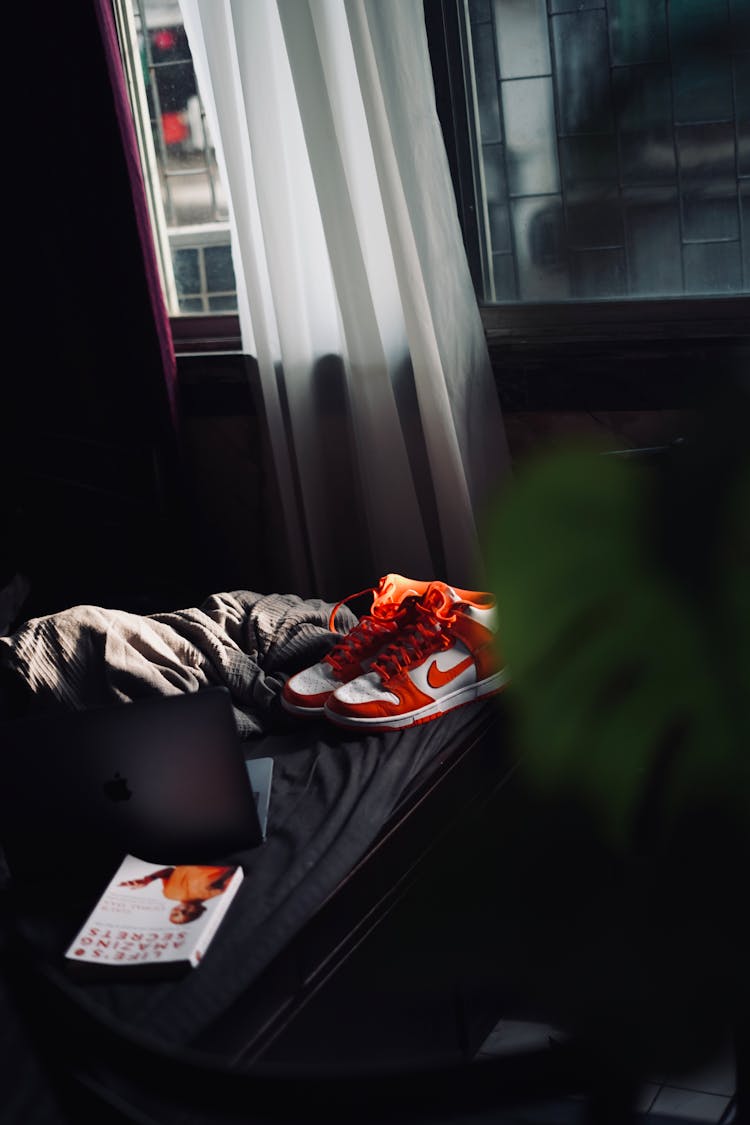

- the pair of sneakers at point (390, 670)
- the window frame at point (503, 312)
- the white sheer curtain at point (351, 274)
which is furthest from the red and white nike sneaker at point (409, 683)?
the window frame at point (503, 312)

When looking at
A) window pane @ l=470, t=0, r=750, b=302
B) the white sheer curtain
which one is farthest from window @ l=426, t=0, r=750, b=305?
the white sheer curtain

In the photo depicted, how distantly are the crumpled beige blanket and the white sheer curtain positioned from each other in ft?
1.50

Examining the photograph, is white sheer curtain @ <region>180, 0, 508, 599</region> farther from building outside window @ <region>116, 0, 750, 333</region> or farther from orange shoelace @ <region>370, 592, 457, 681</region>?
building outside window @ <region>116, 0, 750, 333</region>

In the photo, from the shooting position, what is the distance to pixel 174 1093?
0.88 feet

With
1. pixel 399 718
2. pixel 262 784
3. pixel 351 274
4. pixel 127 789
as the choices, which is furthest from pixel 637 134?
pixel 351 274

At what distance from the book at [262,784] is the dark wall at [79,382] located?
2.80 ft

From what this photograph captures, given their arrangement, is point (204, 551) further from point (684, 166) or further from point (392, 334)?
point (684, 166)

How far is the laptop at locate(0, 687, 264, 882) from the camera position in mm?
1146

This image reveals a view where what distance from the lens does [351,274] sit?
2145 millimetres

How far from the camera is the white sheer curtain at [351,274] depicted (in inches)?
80.2

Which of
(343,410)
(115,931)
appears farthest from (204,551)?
(115,931)

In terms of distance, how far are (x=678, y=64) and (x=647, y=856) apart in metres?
0.11

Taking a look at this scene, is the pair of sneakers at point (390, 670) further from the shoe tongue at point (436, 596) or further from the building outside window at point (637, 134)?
the building outside window at point (637, 134)

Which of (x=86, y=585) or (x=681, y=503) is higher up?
(x=681, y=503)
